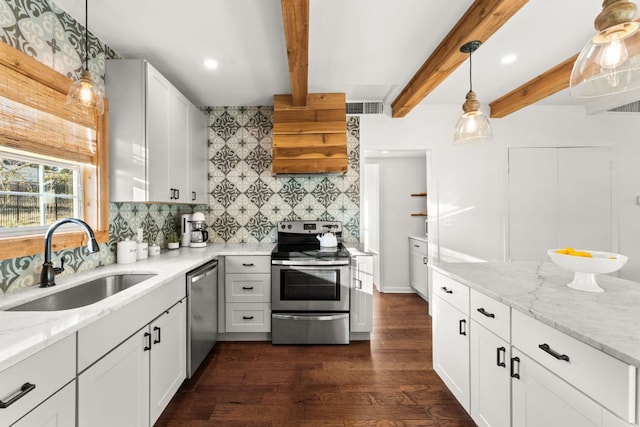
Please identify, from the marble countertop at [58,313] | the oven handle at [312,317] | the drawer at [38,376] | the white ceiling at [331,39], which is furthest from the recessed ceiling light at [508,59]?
the drawer at [38,376]

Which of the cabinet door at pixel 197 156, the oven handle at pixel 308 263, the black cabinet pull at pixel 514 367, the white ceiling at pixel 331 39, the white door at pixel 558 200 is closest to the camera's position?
the black cabinet pull at pixel 514 367

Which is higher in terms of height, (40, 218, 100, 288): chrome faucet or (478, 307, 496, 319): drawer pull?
(40, 218, 100, 288): chrome faucet

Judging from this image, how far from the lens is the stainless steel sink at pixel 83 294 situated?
1.44 m

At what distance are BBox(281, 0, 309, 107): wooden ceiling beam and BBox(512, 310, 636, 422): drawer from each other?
1.86 metres

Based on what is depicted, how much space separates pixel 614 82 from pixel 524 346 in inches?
44.0

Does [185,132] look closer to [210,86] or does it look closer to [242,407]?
[210,86]

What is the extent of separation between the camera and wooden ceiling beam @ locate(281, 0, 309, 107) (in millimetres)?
1582

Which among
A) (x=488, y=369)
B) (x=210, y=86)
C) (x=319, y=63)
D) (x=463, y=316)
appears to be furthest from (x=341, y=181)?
(x=488, y=369)

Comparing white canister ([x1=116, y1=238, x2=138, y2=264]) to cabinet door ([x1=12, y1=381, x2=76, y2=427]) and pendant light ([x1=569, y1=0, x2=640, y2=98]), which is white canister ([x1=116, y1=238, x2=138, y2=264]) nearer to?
cabinet door ([x1=12, y1=381, x2=76, y2=427])

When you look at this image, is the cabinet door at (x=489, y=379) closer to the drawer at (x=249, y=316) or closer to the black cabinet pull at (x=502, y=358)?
the black cabinet pull at (x=502, y=358)

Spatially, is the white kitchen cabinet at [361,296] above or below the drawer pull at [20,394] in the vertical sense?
below

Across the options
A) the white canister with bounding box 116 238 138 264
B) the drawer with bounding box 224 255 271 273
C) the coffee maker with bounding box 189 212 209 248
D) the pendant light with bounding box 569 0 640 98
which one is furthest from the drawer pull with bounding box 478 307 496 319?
the coffee maker with bounding box 189 212 209 248

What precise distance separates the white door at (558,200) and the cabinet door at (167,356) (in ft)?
11.6

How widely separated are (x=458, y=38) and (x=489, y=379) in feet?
6.74
